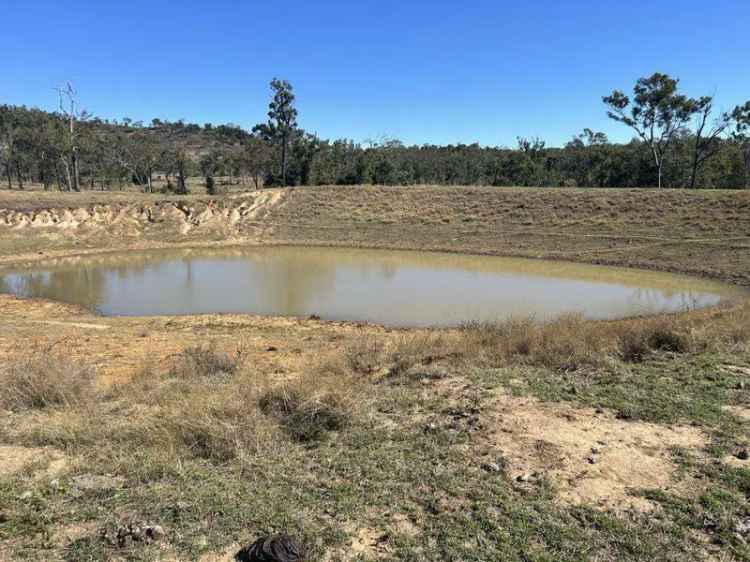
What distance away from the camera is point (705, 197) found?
2773cm

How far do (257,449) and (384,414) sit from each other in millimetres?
1456

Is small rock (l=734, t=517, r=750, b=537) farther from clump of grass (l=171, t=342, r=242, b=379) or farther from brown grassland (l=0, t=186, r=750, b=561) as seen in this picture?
clump of grass (l=171, t=342, r=242, b=379)

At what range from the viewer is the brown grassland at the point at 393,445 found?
3.36 metres

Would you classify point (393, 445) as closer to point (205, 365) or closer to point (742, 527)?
point (742, 527)

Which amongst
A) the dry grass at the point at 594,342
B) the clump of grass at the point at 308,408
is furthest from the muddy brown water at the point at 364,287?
the clump of grass at the point at 308,408

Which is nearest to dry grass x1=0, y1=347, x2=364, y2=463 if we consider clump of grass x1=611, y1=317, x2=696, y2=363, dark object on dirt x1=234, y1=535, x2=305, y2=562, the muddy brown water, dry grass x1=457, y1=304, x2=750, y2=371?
dark object on dirt x1=234, y1=535, x2=305, y2=562

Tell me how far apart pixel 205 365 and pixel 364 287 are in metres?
10.3

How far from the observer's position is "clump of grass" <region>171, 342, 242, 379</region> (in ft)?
23.5

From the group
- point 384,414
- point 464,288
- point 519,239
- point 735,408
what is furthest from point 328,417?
point 519,239

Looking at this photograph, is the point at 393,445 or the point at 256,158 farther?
the point at 256,158

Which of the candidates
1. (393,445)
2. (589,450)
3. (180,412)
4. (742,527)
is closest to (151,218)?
(180,412)

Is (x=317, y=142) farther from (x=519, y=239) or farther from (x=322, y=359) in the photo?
(x=322, y=359)

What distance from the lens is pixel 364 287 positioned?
57.0ft

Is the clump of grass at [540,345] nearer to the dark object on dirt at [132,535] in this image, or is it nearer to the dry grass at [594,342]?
the dry grass at [594,342]
